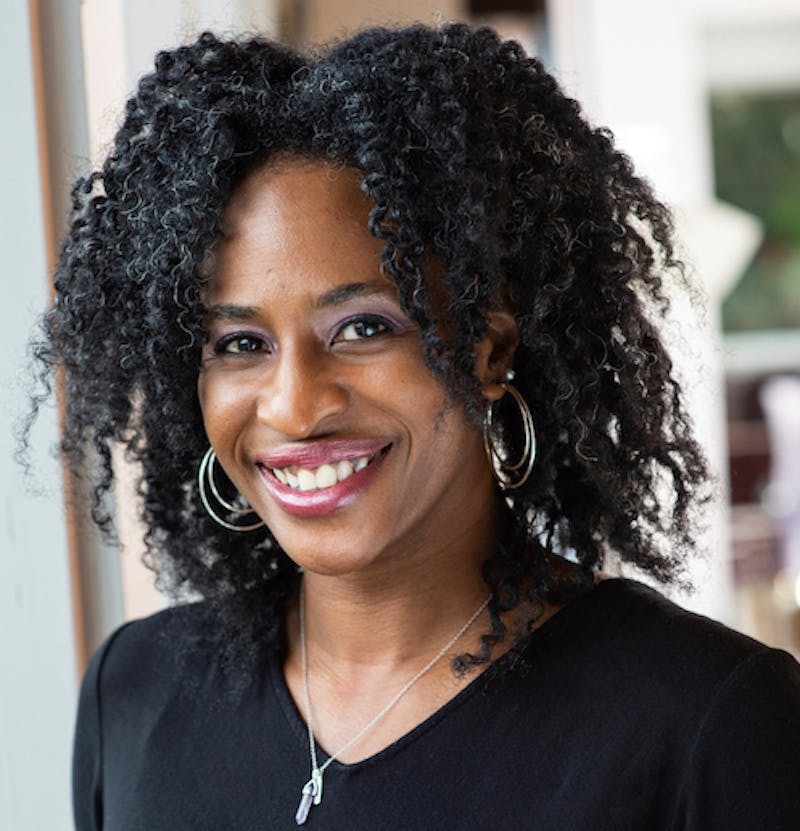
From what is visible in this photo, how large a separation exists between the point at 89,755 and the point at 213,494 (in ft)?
1.14

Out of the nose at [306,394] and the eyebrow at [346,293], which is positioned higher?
the eyebrow at [346,293]

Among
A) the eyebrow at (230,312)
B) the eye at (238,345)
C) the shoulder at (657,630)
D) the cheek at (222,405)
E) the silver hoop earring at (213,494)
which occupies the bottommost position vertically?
the shoulder at (657,630)

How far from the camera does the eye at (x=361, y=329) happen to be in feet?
4.10

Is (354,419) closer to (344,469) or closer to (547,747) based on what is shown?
(344,469)

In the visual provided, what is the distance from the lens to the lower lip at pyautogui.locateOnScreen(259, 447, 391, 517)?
1.27 m

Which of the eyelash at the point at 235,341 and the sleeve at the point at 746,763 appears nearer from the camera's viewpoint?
the sleeve at the point at 746,763

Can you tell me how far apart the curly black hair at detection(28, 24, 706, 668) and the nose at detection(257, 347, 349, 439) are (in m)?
0.10

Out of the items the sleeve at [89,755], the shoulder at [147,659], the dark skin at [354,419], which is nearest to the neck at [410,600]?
the dark skin at [354,419]

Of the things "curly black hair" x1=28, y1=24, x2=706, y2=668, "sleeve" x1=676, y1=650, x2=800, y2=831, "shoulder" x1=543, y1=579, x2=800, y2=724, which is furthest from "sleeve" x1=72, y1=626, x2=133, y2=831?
"sleeve" x1=676, y1=650, x2=800, y2=831

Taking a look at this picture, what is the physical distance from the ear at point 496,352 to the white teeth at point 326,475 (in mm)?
166

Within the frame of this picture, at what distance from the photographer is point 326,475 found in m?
1.27

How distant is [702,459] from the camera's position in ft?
4.73

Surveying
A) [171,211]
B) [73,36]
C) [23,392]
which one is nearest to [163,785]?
[23,392]

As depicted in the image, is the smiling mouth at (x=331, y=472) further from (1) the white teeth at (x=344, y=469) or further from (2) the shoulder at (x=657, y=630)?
(2) the shoulder at (x=657, y=630)
